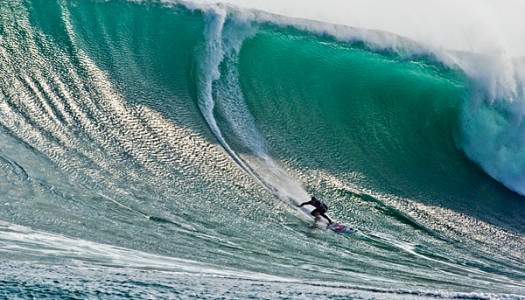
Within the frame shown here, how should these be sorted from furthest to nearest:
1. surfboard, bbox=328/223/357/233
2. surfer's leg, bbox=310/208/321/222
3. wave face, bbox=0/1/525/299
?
surfer's leg, bbox=310/208/321/222
surfboard, bbox=328/223/357/233
wave face, bbox=0/1/525/299

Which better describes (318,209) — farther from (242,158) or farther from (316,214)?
Answer: (242,158)

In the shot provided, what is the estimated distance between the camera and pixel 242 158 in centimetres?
1089

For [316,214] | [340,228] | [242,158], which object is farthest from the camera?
[242,158]

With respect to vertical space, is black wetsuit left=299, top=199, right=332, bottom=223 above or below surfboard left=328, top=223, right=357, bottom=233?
above

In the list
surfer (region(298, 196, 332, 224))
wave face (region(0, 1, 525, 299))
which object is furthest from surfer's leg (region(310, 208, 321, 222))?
wave face (region(0, 1, 525, 299))

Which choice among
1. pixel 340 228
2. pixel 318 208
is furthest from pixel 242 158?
pixel 340 228

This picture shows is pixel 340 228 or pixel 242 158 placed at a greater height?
pixel 242 158

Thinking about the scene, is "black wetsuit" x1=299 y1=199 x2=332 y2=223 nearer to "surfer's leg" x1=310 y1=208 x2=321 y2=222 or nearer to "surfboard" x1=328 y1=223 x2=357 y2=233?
"surfer's leg" x1=310 y1=208 x2=321 y2=222

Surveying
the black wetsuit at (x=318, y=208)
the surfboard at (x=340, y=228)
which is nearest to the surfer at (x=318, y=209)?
the black wetsuit at (x=318, y=208)

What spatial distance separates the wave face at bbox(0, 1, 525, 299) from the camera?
25.4 feet

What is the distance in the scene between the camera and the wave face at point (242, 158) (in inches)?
304

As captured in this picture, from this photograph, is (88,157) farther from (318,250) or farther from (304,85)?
(304,85)

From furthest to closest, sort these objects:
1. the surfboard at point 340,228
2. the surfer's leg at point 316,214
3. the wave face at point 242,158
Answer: the surfer's leg at point 316,214 → the surfboard at point 340,228 → the wave face at point 242,158

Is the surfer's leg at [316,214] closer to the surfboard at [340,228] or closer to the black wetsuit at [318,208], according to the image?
the black wetsuit at [318,208]
